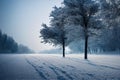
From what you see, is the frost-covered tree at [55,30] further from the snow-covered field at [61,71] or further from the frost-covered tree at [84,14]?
the snow-covered field at [61,71]

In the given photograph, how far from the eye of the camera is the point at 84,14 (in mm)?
30641

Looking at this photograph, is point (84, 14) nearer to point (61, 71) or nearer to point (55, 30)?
point (55, 30)

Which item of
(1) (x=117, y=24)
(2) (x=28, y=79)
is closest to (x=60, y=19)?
(1) (x=117, y=24)

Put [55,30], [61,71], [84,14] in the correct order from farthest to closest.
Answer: [55,30] → [84,14] → [61,71]

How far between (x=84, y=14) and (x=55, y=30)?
403 inches

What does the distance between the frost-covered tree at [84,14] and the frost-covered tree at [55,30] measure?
7185 millimetres

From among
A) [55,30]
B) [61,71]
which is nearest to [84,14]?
[55,30]

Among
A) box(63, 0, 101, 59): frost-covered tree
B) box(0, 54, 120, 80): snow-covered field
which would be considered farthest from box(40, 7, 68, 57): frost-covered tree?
box(0, 54, 120, 80): snow-covered field

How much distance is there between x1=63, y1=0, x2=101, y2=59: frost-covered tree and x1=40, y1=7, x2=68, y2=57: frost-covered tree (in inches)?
283

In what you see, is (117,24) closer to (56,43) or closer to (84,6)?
(84,6)

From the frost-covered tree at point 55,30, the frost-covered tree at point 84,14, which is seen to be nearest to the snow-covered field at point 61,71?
the frost-covered tree at point 84,14

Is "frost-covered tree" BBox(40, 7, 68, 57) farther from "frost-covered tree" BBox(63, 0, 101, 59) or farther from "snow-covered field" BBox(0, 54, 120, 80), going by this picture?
"snow-covered field" BBox(0, 54, 120, 80)

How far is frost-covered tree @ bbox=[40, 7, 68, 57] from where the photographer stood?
38.5 m

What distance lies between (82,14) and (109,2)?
30.4 ft
